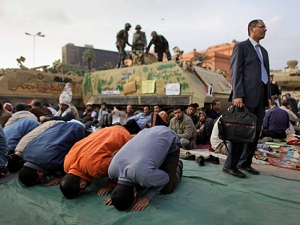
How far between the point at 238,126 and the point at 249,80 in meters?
0.61

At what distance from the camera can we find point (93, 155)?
2559 mm

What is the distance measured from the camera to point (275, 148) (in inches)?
206

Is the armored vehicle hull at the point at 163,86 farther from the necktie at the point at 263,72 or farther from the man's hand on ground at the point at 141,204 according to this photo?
the man's hand on ground at the point at 141,204

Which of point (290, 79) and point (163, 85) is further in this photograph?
point (290, 79)

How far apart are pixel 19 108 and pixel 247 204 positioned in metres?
4.83

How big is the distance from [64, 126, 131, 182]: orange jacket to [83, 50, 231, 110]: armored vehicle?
5.69 m

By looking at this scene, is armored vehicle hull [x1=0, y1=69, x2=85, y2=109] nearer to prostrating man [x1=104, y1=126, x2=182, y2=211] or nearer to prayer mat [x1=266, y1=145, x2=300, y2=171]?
prayer mat [x1=266, y1=145, x2=300, y2=171]

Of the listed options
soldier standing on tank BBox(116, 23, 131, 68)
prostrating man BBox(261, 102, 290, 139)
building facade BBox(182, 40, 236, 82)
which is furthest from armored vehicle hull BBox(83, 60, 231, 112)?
building facade BBox(182, 40, 236, 82)

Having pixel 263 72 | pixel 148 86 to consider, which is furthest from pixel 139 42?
pixel 263 72

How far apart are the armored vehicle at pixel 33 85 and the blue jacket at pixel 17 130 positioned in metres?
7.79

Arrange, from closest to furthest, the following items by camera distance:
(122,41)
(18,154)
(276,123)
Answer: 1. (18,154)
2. (276,123)
3. (122,41)

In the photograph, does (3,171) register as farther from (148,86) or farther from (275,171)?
(148,86)

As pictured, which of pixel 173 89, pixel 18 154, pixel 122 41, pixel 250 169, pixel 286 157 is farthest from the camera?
pixel 122 41

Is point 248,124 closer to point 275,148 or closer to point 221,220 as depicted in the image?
point 221,220
